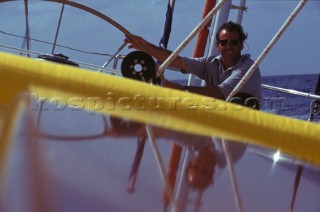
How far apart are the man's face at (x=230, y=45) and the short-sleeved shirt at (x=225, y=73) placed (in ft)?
0.15

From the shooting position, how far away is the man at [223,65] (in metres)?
2.71

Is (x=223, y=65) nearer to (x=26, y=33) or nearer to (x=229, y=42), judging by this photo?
(x=229, y=42)

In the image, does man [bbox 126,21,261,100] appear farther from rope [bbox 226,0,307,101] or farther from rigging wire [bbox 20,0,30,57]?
rigging wire [bbox 20,0,30,57]

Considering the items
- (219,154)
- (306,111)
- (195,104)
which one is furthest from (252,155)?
(306,111)

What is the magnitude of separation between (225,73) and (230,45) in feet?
0.44

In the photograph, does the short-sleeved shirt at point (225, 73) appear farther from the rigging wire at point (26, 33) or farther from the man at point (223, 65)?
the rigging wire at point (26, 33)

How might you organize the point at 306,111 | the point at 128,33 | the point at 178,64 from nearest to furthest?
1. the point at 128,33
2. the point at 178,64
3. the point at 306,111

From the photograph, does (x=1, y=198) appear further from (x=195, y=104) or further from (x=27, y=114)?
(x=195, y=104)

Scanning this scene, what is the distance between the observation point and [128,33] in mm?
2852

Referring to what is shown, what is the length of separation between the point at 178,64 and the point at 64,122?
67.7 inches

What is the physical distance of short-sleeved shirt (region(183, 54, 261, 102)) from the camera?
2.74 m

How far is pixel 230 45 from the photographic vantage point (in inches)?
113

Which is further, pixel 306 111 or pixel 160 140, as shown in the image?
pixel 306 111

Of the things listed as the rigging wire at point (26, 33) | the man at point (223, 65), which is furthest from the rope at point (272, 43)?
the rigging wire at point (26, 33)
